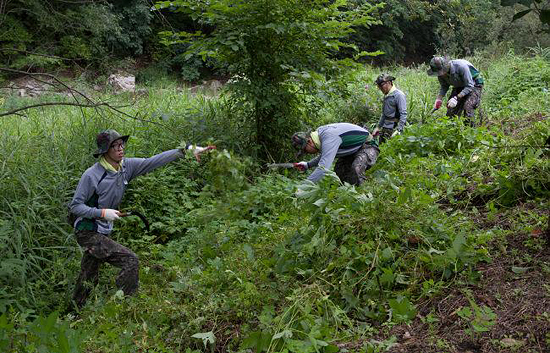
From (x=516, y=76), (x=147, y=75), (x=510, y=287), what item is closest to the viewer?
(x=510, y=287)

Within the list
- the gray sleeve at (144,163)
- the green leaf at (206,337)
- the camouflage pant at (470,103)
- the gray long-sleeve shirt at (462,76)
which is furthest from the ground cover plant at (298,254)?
the gray long-sleeve shirt at (462,76)

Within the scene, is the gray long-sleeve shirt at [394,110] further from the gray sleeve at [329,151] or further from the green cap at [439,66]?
the gray sleeve at [329,151]

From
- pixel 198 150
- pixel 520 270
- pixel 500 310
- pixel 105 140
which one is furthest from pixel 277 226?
pixel 500 310

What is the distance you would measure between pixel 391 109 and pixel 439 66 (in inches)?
41.3

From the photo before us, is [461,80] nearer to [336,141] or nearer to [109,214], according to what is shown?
[336,141]

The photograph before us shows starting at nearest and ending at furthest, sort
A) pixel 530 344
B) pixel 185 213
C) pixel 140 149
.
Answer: pixel 530 344
pixel 185 213
pixel 140 149

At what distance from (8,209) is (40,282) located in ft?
3.69

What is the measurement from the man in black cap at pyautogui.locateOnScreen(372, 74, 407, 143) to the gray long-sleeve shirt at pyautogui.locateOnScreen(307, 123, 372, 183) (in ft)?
4.96

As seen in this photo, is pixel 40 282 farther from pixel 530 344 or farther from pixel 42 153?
pixel 530 344

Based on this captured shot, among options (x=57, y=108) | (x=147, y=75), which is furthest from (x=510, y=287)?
(x=147, y=75)

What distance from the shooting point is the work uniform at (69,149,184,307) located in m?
4.91

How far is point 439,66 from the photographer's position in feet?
27.3

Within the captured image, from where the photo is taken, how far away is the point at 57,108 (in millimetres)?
9578

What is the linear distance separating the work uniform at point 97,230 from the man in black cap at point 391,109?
13.5 feet
